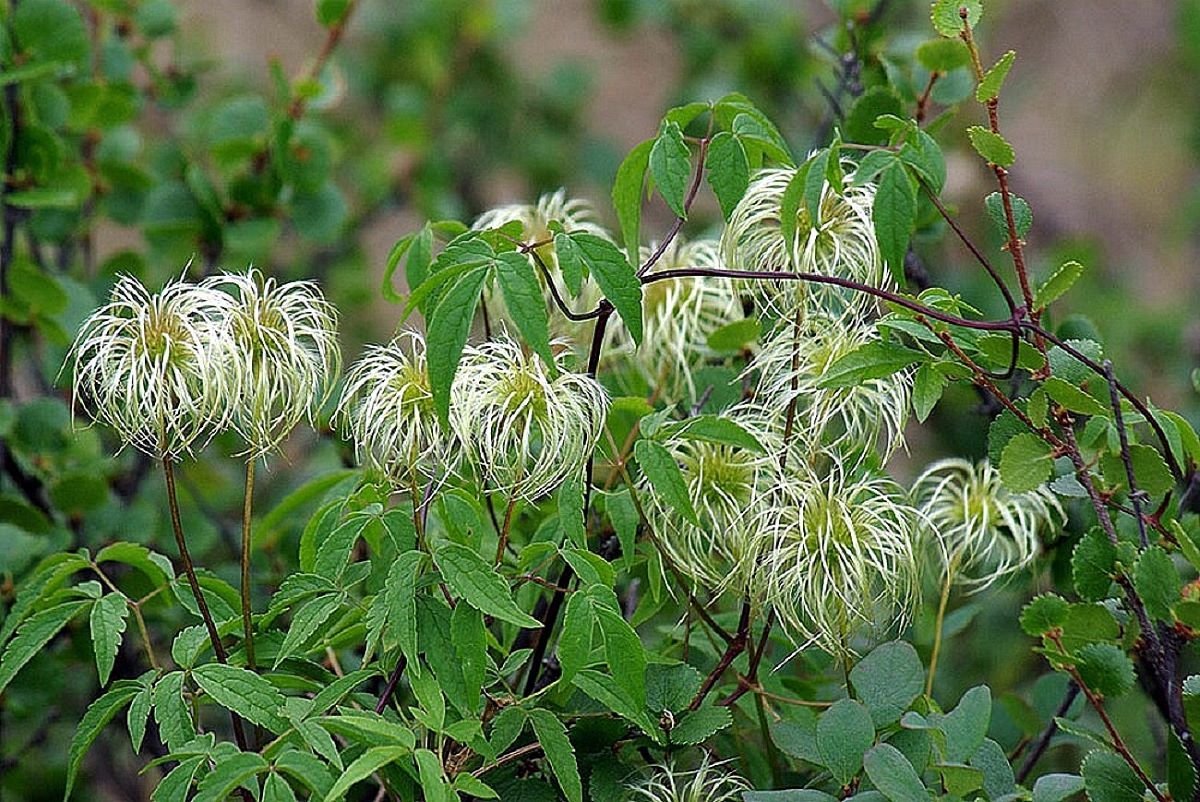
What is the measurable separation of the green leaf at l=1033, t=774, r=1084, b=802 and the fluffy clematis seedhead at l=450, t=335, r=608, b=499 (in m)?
0.30

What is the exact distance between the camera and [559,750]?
0.69 meters

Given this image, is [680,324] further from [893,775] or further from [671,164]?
[893,775]

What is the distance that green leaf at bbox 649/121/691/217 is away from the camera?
0.73m

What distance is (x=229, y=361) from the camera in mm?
722

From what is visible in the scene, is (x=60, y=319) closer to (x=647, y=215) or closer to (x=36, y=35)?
(x=36, y=35)

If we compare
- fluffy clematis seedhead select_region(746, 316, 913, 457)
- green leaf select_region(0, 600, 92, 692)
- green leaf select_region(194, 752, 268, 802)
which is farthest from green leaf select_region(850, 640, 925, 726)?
green leaf select_region(0, 600, 92, 692)

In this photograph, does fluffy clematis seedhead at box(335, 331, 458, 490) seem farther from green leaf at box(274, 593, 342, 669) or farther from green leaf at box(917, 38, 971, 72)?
green leaf at box(917, 38, 971, 72)

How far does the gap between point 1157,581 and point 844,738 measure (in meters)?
0.18

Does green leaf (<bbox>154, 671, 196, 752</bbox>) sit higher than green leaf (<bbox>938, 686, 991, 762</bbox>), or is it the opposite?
green leaf (<bbox>938, 686, 991, 762</bbox>)

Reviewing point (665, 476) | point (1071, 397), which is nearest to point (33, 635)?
point (665, 476)

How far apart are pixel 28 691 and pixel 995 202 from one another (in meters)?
0.83

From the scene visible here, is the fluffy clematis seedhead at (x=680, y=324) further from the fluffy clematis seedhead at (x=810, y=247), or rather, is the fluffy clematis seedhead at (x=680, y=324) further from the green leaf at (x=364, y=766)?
the green leaf at (x=364, y=766)

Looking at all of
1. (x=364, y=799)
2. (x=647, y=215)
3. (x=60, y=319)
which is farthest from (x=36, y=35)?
(x=647, y=215)

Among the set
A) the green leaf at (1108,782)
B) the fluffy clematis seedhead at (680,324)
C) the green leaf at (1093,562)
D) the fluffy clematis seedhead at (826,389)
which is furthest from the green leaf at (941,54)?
the green leaf at (1108,782)
